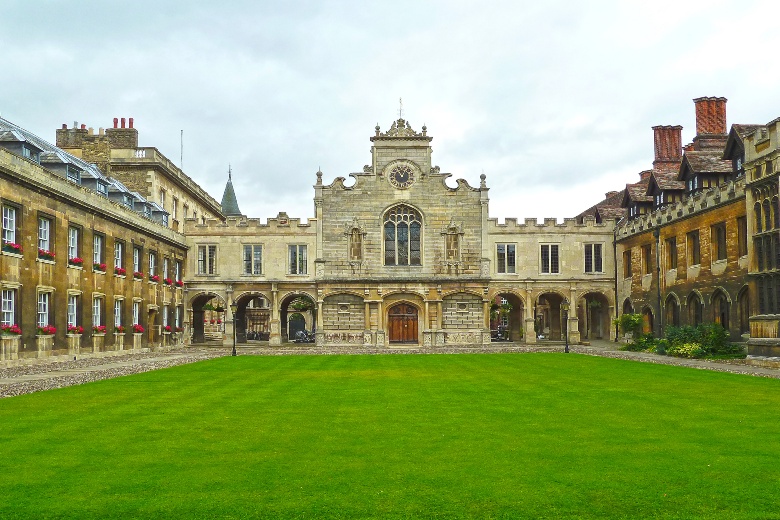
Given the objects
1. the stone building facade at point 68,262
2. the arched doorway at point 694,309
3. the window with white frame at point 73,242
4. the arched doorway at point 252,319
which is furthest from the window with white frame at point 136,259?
the arched doorway at point 694,309

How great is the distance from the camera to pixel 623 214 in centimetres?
5312

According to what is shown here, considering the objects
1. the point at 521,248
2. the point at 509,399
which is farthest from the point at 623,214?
the point at 509,399

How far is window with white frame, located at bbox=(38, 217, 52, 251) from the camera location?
2977 centimetres

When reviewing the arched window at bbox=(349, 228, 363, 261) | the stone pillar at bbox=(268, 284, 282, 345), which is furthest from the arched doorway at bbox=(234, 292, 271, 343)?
the arched window at bbox=(349, 228, 363, 261)

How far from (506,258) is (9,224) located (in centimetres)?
3224

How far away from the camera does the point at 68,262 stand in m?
31.9

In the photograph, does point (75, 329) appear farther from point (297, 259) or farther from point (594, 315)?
point (594, 315)

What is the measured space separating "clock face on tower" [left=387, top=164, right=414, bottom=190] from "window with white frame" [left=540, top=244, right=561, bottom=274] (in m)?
10.3

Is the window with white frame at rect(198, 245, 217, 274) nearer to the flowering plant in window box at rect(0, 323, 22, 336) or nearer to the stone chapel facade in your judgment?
the stone chapel facade

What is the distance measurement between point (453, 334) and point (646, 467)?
4100cm

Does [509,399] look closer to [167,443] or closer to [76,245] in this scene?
[167,443]

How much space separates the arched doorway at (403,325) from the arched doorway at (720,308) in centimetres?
2109

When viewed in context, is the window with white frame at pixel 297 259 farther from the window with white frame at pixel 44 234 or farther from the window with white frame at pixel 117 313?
the window with white frame at pixel 44 234

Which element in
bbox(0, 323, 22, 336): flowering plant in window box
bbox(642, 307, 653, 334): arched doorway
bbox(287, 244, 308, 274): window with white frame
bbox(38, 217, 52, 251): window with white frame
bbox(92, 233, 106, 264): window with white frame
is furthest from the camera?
bbox(287, 244, 308, 274): window with white frame
